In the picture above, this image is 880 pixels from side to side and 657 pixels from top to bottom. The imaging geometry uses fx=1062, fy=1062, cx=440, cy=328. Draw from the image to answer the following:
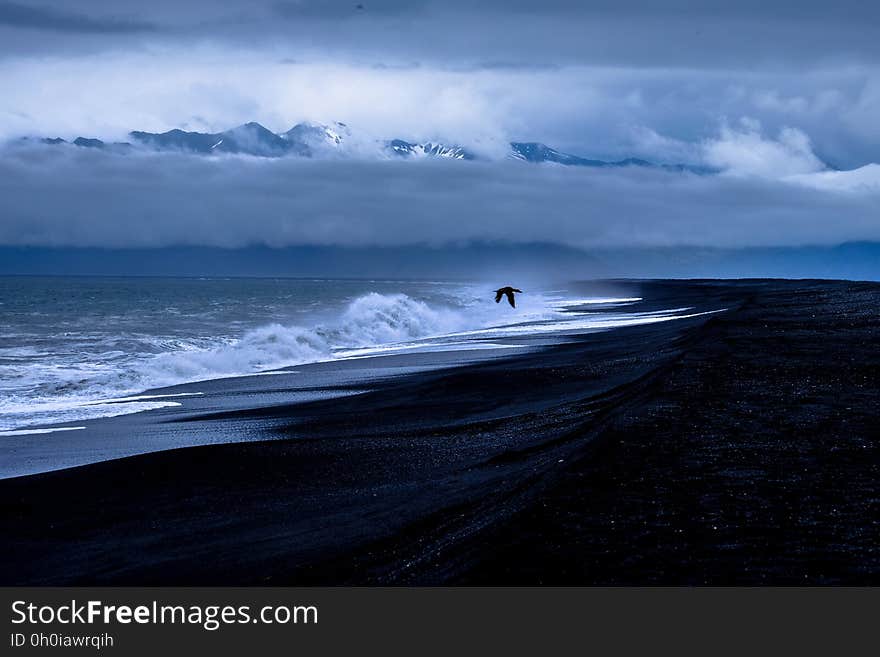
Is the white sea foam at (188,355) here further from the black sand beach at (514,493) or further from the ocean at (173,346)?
the black sand beach at (514,493)

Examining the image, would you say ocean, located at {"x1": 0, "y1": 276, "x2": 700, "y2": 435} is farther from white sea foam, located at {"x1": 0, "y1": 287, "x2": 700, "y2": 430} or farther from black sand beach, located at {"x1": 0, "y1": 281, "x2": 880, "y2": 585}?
black sand beach, located at {"x1": 0, "y1": 281, "x2": 880, "y2": 585}

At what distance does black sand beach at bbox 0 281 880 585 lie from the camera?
700 cm

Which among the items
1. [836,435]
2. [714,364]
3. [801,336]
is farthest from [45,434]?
[801,336]

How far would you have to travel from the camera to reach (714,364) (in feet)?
55.7

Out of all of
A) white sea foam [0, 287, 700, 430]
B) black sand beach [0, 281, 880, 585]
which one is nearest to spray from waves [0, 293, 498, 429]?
white sea foam [0, 287, 700, 430]

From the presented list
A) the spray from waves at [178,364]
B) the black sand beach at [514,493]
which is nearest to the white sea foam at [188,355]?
the spray from waves at [178,364]

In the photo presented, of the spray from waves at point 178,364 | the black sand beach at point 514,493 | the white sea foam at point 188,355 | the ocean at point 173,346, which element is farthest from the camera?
the ocean at point 173,346

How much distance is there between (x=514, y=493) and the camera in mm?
9117

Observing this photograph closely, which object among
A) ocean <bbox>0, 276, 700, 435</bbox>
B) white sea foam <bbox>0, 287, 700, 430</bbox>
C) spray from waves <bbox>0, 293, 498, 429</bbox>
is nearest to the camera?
spray from waves <bbox>0, 293, 498, 429</bbox>

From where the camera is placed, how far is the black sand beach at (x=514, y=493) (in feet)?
23.0

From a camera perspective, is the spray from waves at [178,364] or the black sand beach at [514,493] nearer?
the black sand beach at [514,493]

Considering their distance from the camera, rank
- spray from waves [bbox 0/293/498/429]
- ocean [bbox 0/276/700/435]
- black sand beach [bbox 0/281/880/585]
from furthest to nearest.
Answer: ocean [bbox 0/276/700/435]
spray from waves [bbox 0/293/498/429]
black sand beach [bbox 0/281/880/585]
